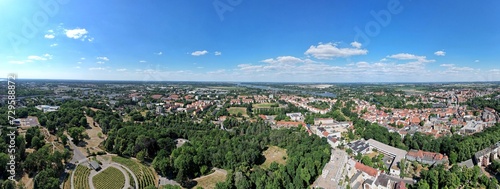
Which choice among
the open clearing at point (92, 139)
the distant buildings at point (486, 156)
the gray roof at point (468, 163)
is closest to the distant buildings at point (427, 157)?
the gray roof at point (468, 163)

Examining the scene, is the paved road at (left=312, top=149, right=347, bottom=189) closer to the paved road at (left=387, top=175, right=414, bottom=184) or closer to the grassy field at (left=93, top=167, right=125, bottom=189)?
the paved road at (left=387, top=175, right=414, bottom=184)

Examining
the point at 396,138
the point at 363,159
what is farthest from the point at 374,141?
the point at 363,159

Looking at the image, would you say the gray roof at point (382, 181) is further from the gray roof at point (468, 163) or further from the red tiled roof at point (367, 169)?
the gray roof at point (468, 163)

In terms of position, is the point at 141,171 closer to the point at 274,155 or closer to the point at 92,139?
the point at 92,139

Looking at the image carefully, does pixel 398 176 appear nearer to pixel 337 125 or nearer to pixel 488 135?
pixel 488 135

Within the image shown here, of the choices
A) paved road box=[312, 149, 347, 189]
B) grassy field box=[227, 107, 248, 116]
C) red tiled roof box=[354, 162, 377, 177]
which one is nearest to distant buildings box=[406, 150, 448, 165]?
paved road box=[312, 149, 347, 189]

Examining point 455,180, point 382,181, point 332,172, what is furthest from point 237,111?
point 455,180
